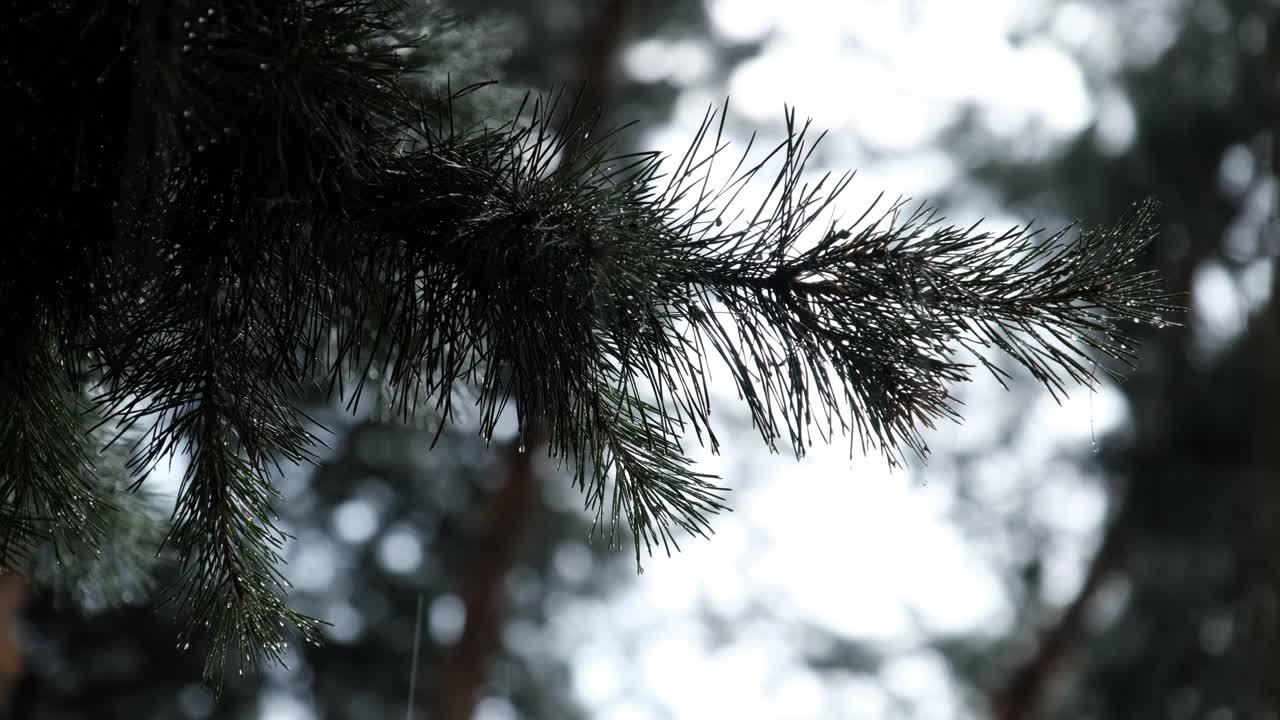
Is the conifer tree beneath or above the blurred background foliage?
beneath

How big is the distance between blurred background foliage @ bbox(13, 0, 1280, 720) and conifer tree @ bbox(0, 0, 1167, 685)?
309cm

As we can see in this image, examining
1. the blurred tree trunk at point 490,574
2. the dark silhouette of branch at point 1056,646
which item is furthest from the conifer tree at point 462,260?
the dark silhouette of branch at point 1056,646

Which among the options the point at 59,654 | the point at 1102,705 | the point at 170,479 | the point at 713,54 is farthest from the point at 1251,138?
the point at 59,654

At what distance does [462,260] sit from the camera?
2.01ft

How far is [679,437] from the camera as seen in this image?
0.68 m

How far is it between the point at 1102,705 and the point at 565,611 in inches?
100

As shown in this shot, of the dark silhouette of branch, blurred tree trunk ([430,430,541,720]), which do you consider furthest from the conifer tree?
the dark silhouette of branch

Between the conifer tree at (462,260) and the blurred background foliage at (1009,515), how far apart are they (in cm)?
309

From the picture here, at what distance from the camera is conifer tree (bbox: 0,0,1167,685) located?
0.56m

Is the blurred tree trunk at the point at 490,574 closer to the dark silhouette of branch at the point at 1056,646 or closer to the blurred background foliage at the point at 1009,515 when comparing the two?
the blurred background foliage at the point at 1009,515

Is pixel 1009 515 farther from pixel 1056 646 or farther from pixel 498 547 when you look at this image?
pixel 498 547

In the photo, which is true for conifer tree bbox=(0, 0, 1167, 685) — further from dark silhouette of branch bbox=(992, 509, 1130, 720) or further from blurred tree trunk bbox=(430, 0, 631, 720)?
dark silhouette of branch bbox=(992, 509, 1130, 720)

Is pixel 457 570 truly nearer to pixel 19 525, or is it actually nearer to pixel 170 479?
pixel 170 479

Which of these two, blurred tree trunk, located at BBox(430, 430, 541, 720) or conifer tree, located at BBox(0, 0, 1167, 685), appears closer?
conifer tree, located at BBox(0, 0, 1167, 685)
